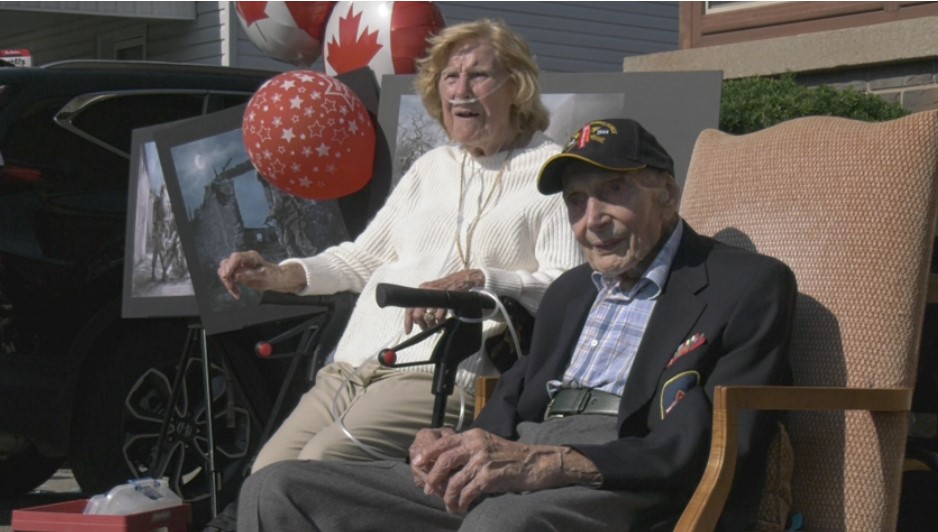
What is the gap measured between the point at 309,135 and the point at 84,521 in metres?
1.59

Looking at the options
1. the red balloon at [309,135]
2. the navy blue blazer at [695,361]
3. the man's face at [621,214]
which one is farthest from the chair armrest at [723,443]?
the red balloon at [309,135]

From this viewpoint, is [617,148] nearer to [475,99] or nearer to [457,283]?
[457,283]

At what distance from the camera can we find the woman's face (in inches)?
164

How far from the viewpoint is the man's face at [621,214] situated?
3.13 m

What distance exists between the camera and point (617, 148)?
3.08 metres

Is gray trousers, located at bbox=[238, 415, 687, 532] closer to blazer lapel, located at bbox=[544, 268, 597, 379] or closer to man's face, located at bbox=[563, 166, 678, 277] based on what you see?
blazer lapel, located at bbox=[544, 268, 597, 379]

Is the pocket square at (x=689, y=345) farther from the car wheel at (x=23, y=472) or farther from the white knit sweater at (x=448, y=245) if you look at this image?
the car wheel at (x=23, y=472)

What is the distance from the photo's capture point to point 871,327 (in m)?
3.17

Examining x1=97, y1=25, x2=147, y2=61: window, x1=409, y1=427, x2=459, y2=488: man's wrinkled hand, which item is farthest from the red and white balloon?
x1=97, y1=25, x2=147, y2=61: window

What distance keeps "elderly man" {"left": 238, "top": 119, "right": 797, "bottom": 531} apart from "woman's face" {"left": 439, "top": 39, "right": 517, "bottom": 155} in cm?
92

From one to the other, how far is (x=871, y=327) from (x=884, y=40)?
379 cm

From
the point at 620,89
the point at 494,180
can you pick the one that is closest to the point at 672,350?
the point at 494,180

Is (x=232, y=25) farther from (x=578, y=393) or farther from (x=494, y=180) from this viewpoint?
(x=578, y=393)

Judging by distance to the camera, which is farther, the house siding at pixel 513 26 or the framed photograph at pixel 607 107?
the house siding at pixel 513 26
